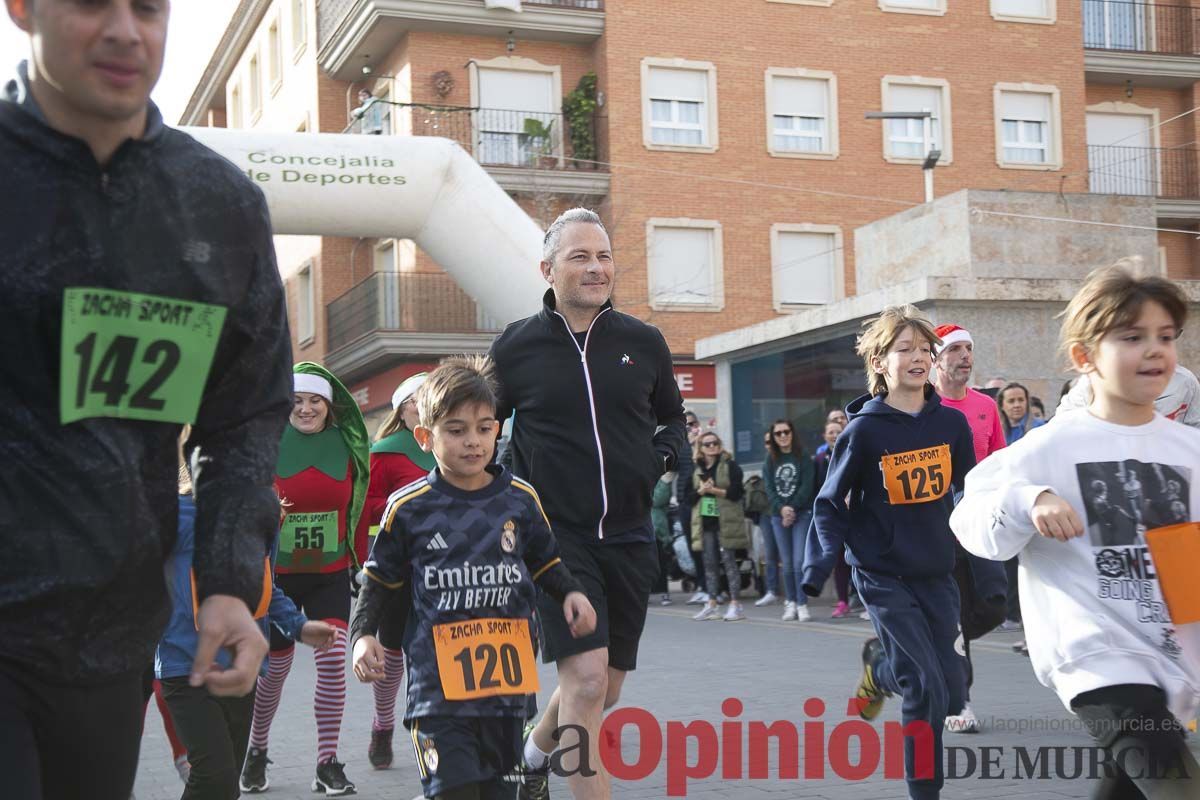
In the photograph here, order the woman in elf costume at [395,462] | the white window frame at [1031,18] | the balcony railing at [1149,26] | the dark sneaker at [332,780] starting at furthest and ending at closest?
the balcony railing at [1149,26], the white window frame at [1031,18], the woman in elf costume at [395,462], the dark sneaker at [332,780]

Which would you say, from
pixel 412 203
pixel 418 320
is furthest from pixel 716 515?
pixel 418 320

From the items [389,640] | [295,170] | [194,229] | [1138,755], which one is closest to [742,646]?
[295,170]

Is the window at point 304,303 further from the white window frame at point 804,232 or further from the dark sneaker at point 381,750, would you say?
the dark sneaker at point 381,750

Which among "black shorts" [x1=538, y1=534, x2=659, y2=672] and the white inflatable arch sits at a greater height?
the white inflatable arch

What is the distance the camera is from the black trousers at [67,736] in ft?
8.04

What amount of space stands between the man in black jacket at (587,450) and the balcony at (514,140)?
2587 cm

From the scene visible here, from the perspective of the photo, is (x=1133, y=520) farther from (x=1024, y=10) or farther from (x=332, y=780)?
(x=1024, y=10)

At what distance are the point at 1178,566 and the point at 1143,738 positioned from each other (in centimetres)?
44

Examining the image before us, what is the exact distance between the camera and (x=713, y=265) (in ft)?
111

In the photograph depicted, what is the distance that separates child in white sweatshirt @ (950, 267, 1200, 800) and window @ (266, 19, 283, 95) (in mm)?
37663

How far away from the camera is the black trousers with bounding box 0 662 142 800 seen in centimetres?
245

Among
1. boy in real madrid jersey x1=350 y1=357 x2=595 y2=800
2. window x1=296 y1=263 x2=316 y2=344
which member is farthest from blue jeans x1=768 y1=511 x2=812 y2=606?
window x1=296 y1=263 x2=316 y2=344

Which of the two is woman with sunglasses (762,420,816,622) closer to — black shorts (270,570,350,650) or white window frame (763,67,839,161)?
black shorts (270,570,350,650)

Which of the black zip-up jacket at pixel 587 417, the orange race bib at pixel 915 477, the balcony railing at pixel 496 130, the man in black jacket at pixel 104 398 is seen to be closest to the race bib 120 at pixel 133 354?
the man in black jacket at pixel 104 398
